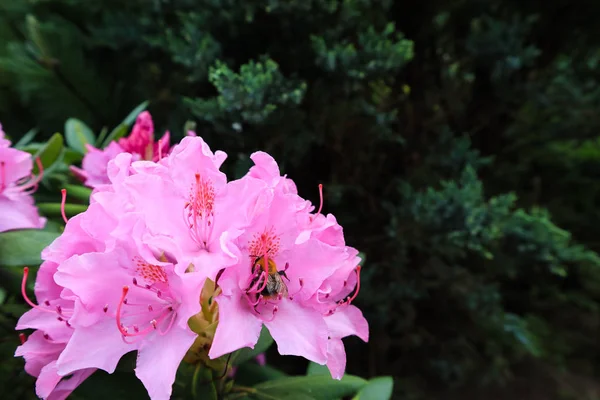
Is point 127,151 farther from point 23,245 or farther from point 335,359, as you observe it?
point 335,359

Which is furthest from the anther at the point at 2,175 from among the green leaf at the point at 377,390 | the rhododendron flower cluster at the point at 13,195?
the green leaf at the point at 377,390

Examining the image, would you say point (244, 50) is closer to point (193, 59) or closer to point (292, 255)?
point (193, 59)

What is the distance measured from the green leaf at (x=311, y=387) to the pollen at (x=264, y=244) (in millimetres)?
259

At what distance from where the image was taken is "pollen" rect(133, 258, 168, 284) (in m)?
0.53

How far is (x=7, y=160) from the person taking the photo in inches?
28.3

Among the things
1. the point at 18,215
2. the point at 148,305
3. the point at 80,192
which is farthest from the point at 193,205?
the point at 80,192

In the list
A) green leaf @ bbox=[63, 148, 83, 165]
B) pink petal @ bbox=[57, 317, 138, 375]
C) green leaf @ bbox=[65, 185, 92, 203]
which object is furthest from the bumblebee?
green leaf @ bbox=[63, 148, 83, 165]

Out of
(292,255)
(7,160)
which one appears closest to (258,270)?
(292,255)

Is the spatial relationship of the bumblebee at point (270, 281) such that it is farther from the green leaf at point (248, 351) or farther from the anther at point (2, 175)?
the anther at point (2, 175)

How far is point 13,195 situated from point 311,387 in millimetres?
507

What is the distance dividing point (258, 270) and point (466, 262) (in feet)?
3.69

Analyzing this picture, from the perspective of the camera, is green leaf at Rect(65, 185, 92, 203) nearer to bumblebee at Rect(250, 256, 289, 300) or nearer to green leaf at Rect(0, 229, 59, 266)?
green leaf at Rect(0, 229, 59, 266)

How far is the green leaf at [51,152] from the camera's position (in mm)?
875

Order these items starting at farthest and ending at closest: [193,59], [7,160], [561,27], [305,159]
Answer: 1. [561,27]
2. [305,159]
3. [193,59]
4. [7,160]
